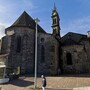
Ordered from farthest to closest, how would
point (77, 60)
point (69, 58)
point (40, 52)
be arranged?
1. point (69, 58)
2. point (77, 60)
3. point (40, 52)

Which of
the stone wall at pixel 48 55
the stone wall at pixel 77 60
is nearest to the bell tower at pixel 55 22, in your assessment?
the stone wall at pixel 77 60

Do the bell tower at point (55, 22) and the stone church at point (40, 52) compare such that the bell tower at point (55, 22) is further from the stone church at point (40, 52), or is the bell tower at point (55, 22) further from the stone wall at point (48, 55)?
the stone wall at point (48, 55)

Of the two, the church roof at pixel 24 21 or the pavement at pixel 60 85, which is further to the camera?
the church roof at pixel 24 21

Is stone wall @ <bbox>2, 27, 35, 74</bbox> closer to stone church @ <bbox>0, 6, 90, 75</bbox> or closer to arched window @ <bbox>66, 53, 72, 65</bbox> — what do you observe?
stone church @ <bbox>0, 6, 90, 75</bbox>

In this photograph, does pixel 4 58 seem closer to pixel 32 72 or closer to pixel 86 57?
pixel 32 72

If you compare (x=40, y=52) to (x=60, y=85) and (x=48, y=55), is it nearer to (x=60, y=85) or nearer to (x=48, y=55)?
(x=48, y=55)

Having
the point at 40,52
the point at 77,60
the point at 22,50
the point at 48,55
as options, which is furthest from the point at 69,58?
the point at 22,50

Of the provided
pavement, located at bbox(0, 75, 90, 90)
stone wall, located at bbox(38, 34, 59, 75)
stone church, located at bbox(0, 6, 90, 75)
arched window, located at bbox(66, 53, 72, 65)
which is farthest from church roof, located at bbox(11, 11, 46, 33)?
pavement, located at bbox(0, 75, 90, 90)

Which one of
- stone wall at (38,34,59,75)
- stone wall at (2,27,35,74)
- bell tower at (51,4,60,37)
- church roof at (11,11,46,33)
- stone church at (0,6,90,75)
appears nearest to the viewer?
stone wall at (2,27,35,74)

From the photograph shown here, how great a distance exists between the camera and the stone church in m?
31.8

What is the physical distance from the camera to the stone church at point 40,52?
3177 centimetres

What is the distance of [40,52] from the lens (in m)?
33.6

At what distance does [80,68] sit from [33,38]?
10.8 metres

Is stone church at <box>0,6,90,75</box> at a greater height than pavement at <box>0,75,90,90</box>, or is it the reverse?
stone church at <box>0,6,90,75</box>
